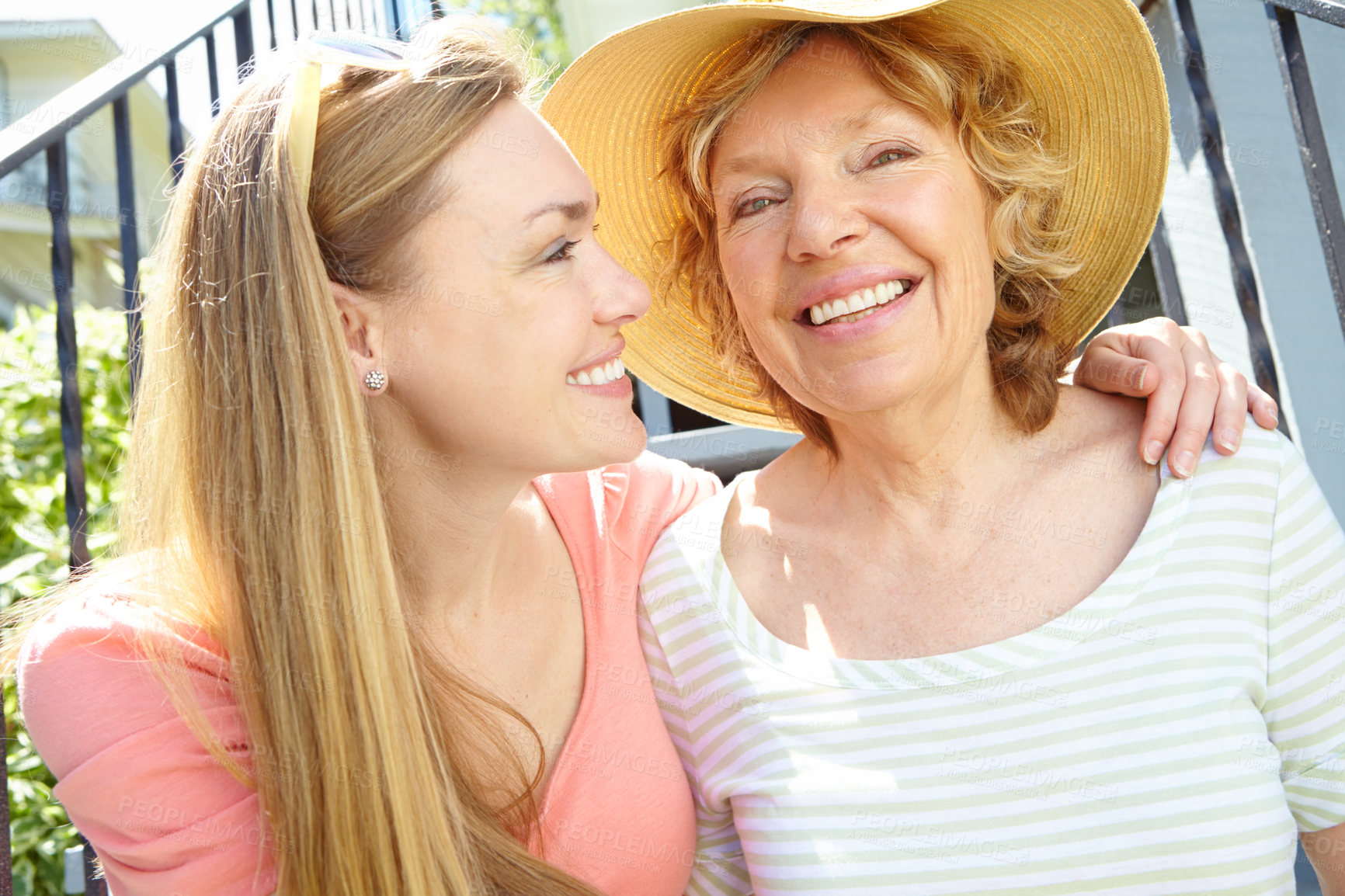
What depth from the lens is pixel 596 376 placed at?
1.89m

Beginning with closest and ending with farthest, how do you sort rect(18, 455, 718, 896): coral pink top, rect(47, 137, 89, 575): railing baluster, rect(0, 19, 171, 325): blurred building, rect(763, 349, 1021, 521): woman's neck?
rect(18, 455, 718, 896): coral pink top, rect(763, 349, 1021, 521): woman's neck, rect(47, 137, 89, 575): railing baluster, rect(0, 19, 171, 325): blurred building

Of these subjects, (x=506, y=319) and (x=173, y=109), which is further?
(x=173, y=109)

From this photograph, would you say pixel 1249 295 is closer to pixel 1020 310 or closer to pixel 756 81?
pixel 1020 310

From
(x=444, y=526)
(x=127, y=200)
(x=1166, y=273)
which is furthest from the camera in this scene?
(x=1166, y=273)

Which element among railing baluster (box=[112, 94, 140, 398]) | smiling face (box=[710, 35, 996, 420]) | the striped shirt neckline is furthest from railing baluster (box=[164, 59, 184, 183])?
the striped shirt neckline

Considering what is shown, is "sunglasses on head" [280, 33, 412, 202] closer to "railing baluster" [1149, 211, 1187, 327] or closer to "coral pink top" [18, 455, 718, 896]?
"coral pink top" [18, 455, 718, 896]

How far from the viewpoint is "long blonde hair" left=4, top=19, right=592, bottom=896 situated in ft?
5.02

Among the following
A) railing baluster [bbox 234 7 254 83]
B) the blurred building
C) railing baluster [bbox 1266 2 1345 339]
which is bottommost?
the blurred building

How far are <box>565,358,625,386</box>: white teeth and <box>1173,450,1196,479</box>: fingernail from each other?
97cm

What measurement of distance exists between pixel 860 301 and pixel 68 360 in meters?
1.75

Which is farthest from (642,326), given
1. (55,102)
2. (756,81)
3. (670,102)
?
(55,102)

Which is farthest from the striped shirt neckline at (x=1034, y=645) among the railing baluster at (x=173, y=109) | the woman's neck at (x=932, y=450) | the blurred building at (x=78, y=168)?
the blurred building at (x=78, y=168)

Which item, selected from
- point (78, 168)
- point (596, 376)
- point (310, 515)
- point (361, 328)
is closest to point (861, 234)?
point (596, 376)

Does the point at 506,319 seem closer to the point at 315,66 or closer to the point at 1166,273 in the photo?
the point at 315,66
